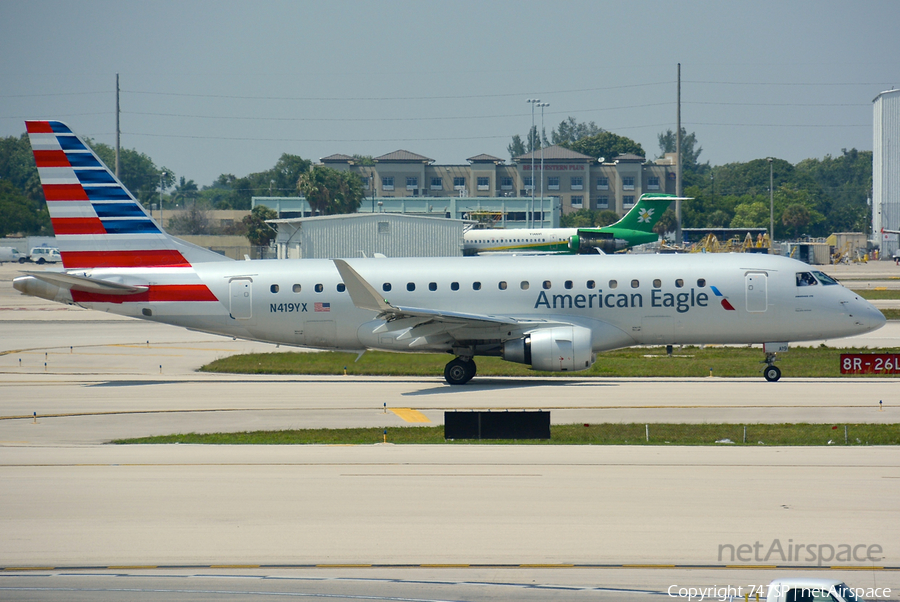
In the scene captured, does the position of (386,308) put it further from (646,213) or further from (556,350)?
(646,213)

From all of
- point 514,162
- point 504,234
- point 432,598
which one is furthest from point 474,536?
point 514,162

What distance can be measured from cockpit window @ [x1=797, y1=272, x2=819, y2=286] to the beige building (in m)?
137

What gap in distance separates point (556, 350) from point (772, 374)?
7.15 metres

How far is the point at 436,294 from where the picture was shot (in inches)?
1172

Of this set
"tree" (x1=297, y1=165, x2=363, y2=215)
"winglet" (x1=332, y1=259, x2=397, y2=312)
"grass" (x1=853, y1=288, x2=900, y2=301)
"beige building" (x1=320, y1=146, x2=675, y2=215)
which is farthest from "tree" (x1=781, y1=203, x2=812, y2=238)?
"winglet" (x1=332, y1=259, x2=397, y2=312)

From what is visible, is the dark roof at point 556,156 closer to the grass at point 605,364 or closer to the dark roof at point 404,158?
the dark roof at point 404,158

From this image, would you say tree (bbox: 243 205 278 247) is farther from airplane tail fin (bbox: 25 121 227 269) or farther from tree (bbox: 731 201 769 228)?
tree (bbox: 731 201 769 228)

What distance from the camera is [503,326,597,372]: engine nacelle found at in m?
27.3

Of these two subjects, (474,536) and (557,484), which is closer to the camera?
(474,536)

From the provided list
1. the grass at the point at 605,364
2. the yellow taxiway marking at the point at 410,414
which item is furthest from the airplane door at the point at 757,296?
the yellow taxiway marking at the point at 410,414

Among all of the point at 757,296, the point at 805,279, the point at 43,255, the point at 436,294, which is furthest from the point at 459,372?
the point at 43,255

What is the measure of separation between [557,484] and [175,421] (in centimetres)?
1164

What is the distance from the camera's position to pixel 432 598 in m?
10.2

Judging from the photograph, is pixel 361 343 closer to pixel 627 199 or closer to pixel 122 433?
pixel 122 433
